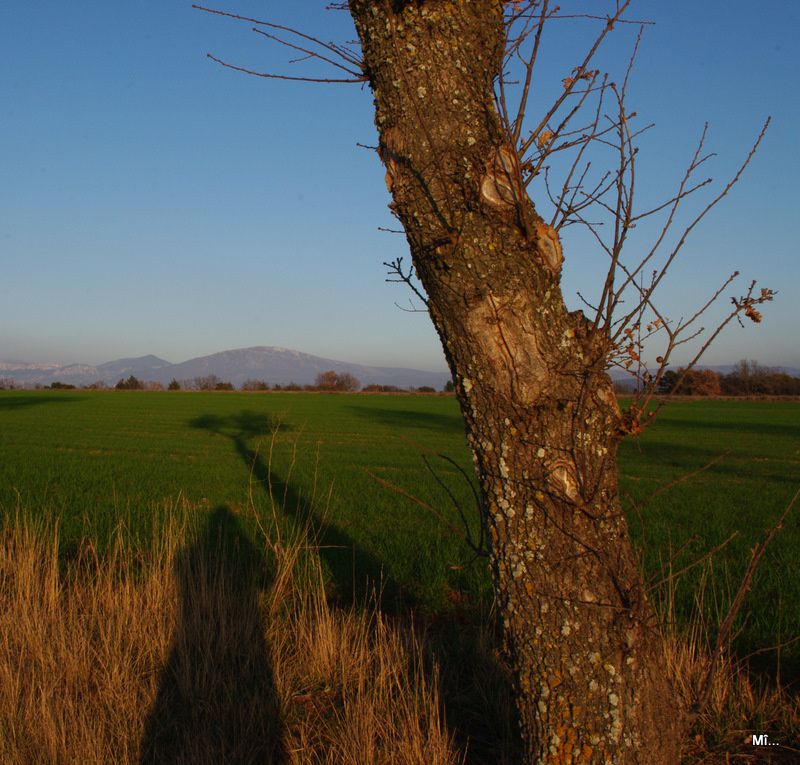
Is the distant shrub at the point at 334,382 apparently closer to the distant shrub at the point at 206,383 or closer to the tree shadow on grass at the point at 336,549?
the distant shrub at the point at 206,383

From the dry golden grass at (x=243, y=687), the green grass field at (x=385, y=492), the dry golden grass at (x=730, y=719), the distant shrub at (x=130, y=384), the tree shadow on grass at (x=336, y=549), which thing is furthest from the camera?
the distant shrub at (x=130, y=384)

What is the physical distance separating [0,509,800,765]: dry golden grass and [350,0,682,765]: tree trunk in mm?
972

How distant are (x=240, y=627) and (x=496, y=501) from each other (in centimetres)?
276

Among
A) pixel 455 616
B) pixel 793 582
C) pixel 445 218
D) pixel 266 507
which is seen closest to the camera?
pixel 445 218

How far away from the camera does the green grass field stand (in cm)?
605

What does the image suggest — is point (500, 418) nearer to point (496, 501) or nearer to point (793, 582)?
point (496, 501)

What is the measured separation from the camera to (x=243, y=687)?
3.72 m

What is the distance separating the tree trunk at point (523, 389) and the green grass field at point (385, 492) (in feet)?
1.51

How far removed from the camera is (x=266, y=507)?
10.3 meters

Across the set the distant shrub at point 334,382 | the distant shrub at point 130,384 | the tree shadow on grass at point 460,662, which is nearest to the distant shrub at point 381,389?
the distant shrub at point 334,382

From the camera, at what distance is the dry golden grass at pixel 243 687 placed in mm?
3068

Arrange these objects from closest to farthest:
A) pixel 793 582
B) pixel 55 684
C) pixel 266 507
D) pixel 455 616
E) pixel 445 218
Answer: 1. pixel 445 218
2. pixel 55 684
3. pixel 455 616
4. pixel 793 582
5. pixel 266 507

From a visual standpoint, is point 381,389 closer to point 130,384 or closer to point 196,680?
point 130,384

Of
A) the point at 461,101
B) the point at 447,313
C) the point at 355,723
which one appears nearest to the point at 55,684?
the point at 355,723
